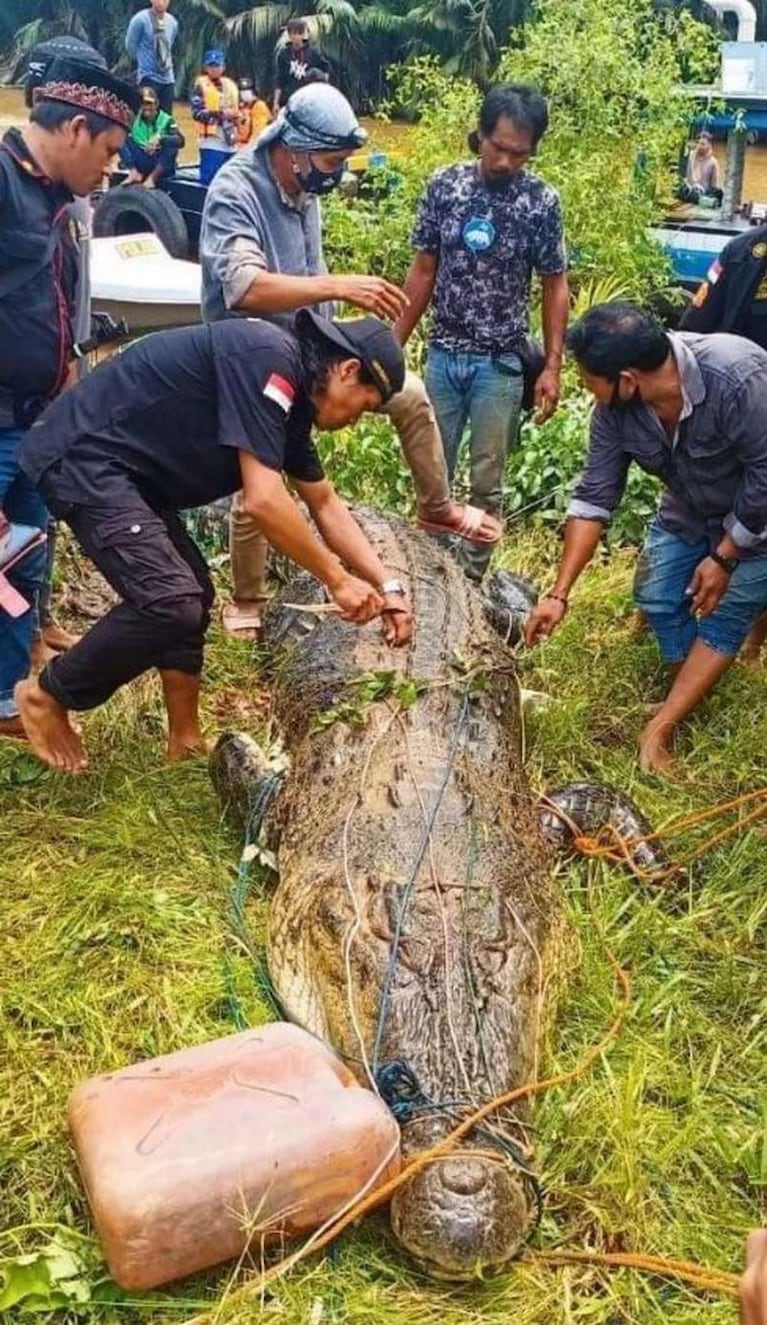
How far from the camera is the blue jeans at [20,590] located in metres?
4.18

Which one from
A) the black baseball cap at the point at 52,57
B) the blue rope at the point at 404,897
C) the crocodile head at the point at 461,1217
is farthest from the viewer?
the black baseball cap at the point at 52,57

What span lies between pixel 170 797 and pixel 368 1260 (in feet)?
5.86

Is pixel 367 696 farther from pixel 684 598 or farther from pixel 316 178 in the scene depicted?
pixel 316 178

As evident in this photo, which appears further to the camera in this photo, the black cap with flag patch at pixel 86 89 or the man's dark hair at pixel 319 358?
the black cap with flag patch at pixel 86 89

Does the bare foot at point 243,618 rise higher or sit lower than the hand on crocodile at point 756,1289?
lower

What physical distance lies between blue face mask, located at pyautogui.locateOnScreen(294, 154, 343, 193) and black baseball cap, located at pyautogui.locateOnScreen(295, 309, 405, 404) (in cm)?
110

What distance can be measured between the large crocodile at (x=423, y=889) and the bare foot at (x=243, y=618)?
302 mm

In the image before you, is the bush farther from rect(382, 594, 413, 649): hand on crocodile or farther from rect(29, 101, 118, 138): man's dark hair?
rect(29, 101, 118, 138): man's dark hair

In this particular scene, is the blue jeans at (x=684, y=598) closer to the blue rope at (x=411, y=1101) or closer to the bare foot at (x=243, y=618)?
the bare foot at (x=243, y=618)

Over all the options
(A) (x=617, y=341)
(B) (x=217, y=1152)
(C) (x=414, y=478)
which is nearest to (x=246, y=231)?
(C) (x=414, y=478)

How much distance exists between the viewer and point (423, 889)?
10.7ft

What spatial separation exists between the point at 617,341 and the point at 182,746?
1883 mm

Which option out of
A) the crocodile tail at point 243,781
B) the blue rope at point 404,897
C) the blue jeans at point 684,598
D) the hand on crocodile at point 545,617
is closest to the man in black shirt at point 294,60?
the blue jeans at point 684,598

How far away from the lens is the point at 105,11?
31.9m
